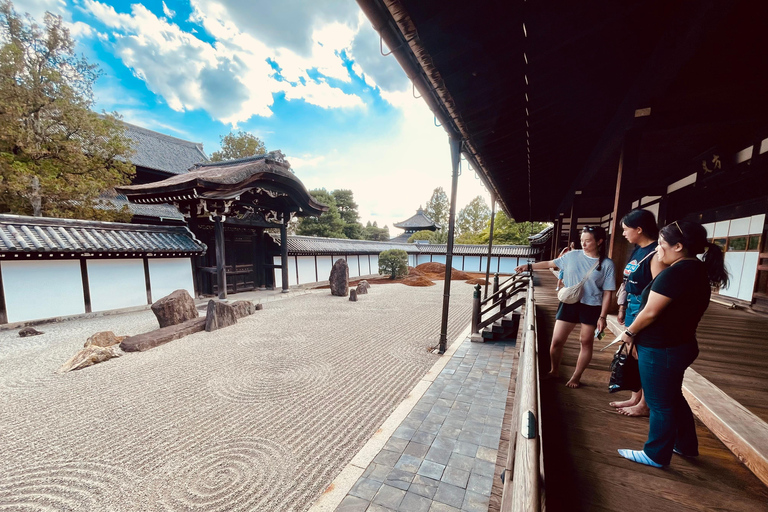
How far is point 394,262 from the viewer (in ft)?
63.0

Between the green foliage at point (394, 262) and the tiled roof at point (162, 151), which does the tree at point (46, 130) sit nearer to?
the tiled roof at point (162, 151)

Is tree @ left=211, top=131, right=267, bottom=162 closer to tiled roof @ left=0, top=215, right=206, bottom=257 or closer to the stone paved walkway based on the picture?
tiled roof @ left=0, top=215, right=206, bottom=257

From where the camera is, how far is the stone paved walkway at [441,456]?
2293 millimetres

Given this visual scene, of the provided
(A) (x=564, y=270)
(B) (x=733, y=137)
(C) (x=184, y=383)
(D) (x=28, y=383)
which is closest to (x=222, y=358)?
(C) (x=184, y=383)

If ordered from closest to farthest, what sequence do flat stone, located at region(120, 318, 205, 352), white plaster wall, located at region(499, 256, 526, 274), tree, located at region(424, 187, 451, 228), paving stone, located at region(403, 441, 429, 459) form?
paving stone, located at region(403, 441, 429, 459), flat stone, located at region(120, 318, 205, 352), white plaster wall, located at region(499, 256, 526, 274), tree, located at region(424, 187, 451, 228)

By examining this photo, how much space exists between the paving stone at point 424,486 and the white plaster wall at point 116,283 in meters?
10.7

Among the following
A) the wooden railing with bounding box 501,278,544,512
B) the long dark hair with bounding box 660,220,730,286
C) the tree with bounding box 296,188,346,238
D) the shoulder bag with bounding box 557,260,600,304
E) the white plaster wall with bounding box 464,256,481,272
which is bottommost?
the white plaster wall with bounding box 464,256,481,272

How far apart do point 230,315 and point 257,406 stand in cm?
486

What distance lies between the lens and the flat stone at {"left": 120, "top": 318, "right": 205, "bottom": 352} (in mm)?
5672

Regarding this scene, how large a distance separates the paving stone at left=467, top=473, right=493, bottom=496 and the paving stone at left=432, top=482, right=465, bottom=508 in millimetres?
111

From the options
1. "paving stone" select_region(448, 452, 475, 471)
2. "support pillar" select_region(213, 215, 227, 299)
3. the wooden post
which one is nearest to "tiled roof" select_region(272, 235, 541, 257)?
"support pillar" select_region(213, 215, 227, 299)

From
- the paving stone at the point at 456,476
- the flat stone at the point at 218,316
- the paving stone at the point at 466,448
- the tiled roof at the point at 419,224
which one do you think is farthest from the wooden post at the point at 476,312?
the tiled roof at the point at 419,224

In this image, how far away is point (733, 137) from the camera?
4051 millimetres

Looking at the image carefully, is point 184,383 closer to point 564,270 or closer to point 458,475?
point 458,475
